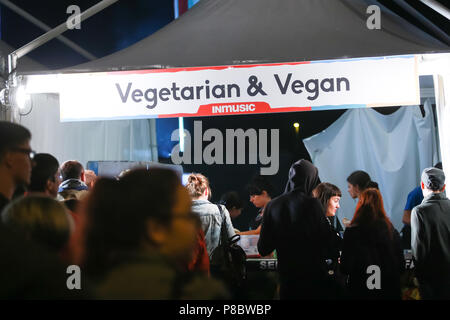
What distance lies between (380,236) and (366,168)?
2573 millimetres

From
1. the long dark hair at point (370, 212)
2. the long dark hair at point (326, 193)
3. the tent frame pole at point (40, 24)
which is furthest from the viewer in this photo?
the tent frame pole at point (40, 24)

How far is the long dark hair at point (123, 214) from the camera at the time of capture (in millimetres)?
1240

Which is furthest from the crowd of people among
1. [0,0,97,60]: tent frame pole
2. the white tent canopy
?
[0,0,97,60]: tent frame pole

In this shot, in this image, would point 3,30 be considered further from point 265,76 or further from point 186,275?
point 186,275

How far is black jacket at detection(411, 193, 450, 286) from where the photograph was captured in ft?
13.7

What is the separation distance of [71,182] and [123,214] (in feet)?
9.98

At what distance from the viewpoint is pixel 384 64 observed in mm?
4316

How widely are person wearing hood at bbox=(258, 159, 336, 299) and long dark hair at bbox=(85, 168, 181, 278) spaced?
2612 mm

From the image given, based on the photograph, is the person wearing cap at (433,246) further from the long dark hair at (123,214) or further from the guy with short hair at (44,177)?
the long dark hair at (123,214)

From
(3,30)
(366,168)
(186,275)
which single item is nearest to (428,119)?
(366,168)

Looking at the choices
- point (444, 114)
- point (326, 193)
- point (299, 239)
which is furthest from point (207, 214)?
point (444, 114)

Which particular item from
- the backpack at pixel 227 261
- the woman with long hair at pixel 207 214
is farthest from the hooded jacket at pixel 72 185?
the backpack at pixel 227 261

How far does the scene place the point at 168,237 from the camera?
4.19ft

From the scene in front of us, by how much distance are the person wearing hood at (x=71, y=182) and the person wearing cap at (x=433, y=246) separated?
2.66 metres
